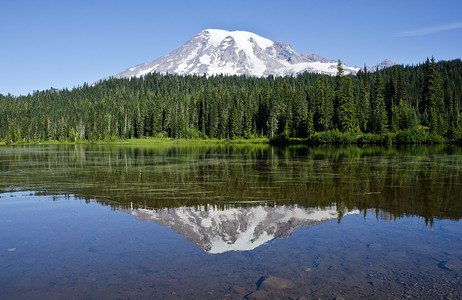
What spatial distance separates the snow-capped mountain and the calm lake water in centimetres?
5

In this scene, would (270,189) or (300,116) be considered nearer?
(270,189)

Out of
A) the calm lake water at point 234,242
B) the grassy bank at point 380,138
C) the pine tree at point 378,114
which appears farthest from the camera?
the pine tree at point 378,114

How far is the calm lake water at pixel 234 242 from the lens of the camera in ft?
27.9

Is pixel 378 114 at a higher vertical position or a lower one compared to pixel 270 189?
higher

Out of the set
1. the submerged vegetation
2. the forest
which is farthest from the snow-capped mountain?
the forest

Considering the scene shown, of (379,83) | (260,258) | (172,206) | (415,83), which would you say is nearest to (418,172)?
(172,206)

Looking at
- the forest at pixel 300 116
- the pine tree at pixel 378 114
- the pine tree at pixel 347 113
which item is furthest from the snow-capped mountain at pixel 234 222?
the pine tree at pixel 347 113

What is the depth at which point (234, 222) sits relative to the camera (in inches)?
563

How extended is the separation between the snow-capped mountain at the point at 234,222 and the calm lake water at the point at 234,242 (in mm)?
45

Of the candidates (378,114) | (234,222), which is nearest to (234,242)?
(234,222)

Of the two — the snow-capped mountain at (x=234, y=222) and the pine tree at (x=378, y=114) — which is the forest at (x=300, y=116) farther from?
the snow-capped mountain at (x=234, y=222)

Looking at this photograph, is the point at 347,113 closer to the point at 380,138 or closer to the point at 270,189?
the point at 380,138

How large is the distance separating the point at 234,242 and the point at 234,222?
2268 mm

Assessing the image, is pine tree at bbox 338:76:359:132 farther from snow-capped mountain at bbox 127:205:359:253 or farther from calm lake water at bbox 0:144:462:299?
snow-capped mountain at bbox 127:205:359:253
